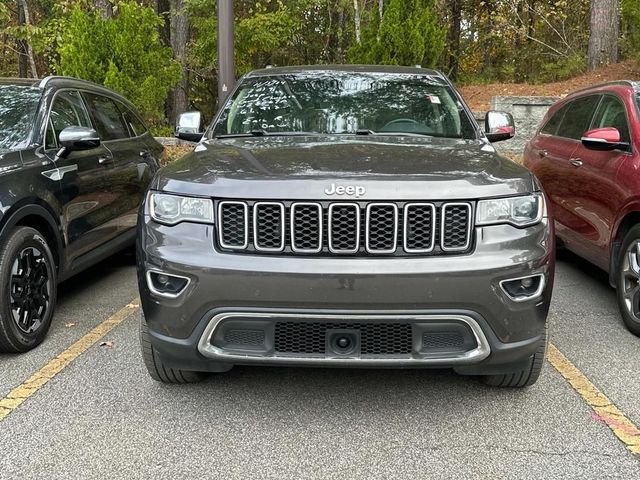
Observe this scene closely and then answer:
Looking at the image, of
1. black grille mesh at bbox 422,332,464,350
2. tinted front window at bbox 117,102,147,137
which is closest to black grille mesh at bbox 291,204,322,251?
black grille mesh at bbox 422,332,464,350

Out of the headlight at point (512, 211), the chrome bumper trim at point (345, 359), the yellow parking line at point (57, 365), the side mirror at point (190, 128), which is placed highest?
the side mirror at point (190, 128)

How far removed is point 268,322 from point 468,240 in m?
0.96

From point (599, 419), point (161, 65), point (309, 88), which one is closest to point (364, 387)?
point (599, 419)

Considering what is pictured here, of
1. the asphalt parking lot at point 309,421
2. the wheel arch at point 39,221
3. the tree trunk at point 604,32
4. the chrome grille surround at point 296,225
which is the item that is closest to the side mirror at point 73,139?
the wheel arch at point 39,221

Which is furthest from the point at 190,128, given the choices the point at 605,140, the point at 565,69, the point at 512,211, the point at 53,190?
the point at 565,69

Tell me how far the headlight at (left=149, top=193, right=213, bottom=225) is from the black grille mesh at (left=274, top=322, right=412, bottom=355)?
0.61 meters

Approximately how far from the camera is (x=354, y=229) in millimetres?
2895

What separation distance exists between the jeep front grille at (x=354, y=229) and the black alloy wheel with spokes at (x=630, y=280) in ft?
6.86

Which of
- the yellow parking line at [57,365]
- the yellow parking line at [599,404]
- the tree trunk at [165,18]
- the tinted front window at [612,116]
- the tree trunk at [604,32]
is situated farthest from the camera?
the tree trunk at [165,18]

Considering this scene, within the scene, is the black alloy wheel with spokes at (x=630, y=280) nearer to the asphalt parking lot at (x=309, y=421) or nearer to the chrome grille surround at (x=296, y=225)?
the asphalt parking lot at (x=309, y=421)

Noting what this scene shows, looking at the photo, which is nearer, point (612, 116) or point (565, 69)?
point (612, 116)

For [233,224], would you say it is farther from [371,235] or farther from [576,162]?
[576,162]

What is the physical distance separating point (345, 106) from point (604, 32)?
11788 mm

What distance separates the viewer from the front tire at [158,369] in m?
3.31
